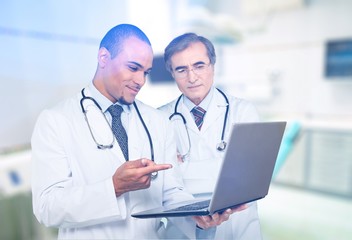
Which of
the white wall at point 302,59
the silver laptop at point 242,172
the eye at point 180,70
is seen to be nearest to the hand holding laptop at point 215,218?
the silver laptop at point 242,172

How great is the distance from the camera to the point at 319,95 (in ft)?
9.44

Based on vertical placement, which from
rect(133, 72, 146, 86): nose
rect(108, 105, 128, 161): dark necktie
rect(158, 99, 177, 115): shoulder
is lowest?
rect(108, 105, 128, 161): dark necktie

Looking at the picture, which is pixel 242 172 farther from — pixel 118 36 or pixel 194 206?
pixel 118 36

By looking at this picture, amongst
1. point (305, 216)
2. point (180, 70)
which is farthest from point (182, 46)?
point (305, 216)

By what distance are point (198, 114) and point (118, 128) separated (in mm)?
138

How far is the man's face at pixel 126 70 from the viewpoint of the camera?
0.43 metres

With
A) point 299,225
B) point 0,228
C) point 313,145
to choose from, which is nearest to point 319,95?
point 313,145

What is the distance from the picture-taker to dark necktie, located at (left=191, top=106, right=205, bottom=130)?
1.62ft

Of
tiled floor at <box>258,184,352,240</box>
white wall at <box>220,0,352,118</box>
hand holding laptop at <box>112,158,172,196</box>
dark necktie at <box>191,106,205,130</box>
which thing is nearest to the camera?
hand holding laptop at <box>112,158,172,196</box>

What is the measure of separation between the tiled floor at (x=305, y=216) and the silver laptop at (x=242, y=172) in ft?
4.58

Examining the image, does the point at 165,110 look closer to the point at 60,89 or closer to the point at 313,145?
the point at 60,89

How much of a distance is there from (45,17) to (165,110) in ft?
0.97

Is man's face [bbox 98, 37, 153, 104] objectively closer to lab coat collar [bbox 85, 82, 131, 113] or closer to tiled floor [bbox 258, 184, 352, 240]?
lab coat collar [bbox 85, 82, 131, 113]

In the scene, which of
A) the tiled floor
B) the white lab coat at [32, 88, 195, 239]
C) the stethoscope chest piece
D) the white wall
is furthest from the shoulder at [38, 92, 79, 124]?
the white wall
